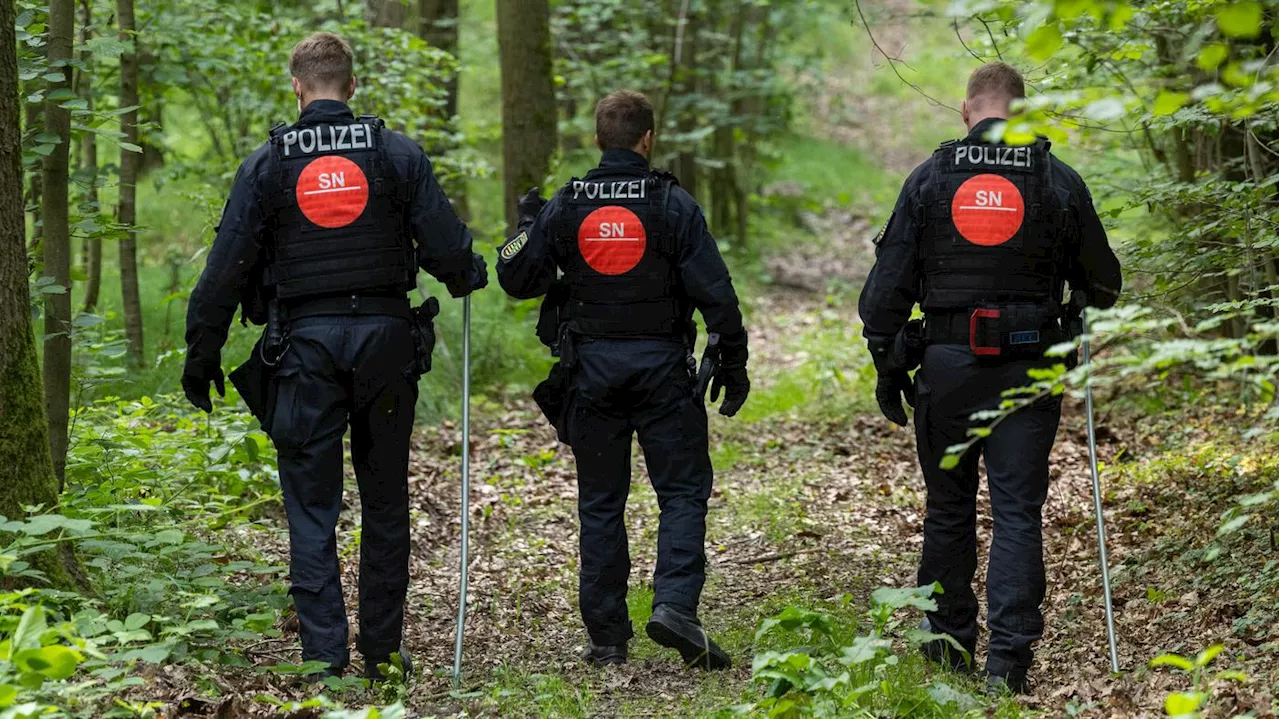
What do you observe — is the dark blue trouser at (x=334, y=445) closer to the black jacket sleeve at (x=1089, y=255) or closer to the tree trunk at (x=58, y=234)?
the tree trunk at (x=58, y=234)

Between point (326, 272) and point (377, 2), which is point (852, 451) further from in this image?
point (377, 2)

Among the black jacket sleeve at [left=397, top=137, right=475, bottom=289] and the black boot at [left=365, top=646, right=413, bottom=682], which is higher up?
the black jacket sleeve at [left=397, top=137, right=475, bottom=289]

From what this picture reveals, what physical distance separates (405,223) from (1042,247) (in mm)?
2570

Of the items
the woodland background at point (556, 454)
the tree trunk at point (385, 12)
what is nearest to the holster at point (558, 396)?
the woodland background at point (556, 454)

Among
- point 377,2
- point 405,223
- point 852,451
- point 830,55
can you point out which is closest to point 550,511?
point 852,451

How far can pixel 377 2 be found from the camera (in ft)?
37.3

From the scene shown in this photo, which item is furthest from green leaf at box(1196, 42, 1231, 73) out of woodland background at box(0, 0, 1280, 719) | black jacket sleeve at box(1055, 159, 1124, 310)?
black jacket sleeve at box(1055, 159, 1124, 310)

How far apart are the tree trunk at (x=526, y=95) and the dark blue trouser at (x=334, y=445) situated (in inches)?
255

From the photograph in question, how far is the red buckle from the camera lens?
15.8 ft

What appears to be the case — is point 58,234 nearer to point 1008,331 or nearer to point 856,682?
point 856,682

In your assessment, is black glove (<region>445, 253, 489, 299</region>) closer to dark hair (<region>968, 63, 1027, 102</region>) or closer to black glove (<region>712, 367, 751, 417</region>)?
black glove (<region>712, 367, 751, 417</region>)

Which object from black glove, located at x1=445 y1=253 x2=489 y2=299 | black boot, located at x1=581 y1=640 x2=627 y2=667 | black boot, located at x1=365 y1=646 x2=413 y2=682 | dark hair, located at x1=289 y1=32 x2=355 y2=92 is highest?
dark hair, located at x1=289 y1=32 x2=355 y2=92

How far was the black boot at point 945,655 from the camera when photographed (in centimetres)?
501

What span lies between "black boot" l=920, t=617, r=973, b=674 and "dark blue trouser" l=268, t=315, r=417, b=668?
2229 mm
